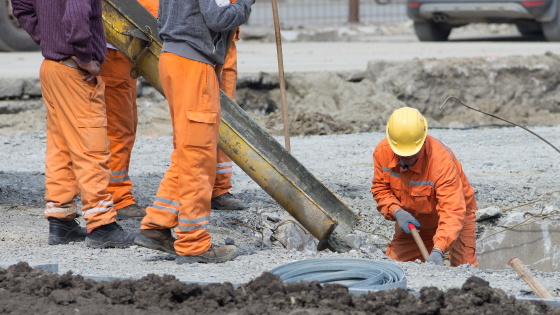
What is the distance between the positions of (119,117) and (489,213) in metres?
3.28

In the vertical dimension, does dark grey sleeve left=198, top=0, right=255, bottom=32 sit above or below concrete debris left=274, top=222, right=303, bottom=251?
above

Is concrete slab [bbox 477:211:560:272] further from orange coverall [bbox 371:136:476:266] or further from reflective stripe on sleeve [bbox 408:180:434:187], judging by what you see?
reflective stripe on sleeve [bbox 408:180:434:187]

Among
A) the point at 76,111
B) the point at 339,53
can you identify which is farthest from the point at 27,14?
the point at 339,53

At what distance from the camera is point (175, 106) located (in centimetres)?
291

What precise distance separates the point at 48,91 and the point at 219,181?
1612 millimetres

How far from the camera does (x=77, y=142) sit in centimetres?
327

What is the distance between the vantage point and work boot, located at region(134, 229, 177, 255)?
124 inches

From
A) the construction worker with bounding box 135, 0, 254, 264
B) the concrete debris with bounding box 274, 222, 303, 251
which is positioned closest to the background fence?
the concrete debris with bounding box 274, 222, 303, 251

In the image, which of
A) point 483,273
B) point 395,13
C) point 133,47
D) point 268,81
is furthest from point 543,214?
point 395,13

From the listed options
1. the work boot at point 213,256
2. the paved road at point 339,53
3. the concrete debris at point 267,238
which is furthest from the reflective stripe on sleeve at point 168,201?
the paved road at point 339,53

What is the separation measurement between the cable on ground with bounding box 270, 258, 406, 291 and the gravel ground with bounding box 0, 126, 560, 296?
0.15 m

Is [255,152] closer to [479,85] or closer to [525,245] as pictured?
[525,245]

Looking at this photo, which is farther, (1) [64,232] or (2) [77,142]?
(1) [64,232]

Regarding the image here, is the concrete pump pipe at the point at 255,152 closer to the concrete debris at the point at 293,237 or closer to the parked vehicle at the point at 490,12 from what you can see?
the concrete debris at the point at 293,237
